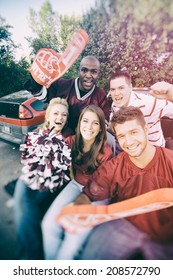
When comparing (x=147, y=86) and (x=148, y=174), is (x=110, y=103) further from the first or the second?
(x=148, y=174)

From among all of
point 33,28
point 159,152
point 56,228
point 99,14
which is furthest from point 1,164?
point 99,14

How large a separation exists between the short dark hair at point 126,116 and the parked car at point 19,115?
1.87 feet

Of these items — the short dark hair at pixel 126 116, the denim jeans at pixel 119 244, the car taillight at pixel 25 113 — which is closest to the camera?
the denim jeans at pixel 119 244

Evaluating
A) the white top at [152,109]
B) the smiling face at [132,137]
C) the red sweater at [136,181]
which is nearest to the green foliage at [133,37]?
the white top at [152,109]

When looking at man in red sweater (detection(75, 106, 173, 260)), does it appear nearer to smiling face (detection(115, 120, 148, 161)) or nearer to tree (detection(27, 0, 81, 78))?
smiling face (detection(115, 120, 148, 161))

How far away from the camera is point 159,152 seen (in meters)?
1.98

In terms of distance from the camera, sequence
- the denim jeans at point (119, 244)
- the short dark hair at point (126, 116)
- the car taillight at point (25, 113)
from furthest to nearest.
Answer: the car taillight at point (25, 113)
the short dark hair at point (126, 116)
the denim jeans at point (119, 244)

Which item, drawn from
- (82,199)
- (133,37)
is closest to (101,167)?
(82,199)

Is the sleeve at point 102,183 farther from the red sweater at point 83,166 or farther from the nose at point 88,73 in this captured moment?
the nose at point 88,73

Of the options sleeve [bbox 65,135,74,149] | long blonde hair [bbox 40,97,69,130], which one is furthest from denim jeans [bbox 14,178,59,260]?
long blonde hair [bbox 40,97,69,130]

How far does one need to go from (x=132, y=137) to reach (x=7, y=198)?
3.60 ft

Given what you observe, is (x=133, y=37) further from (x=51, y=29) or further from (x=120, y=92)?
(x=51, y=29)

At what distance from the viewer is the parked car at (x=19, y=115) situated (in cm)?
203

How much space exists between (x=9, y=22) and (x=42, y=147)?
41.5 inches
